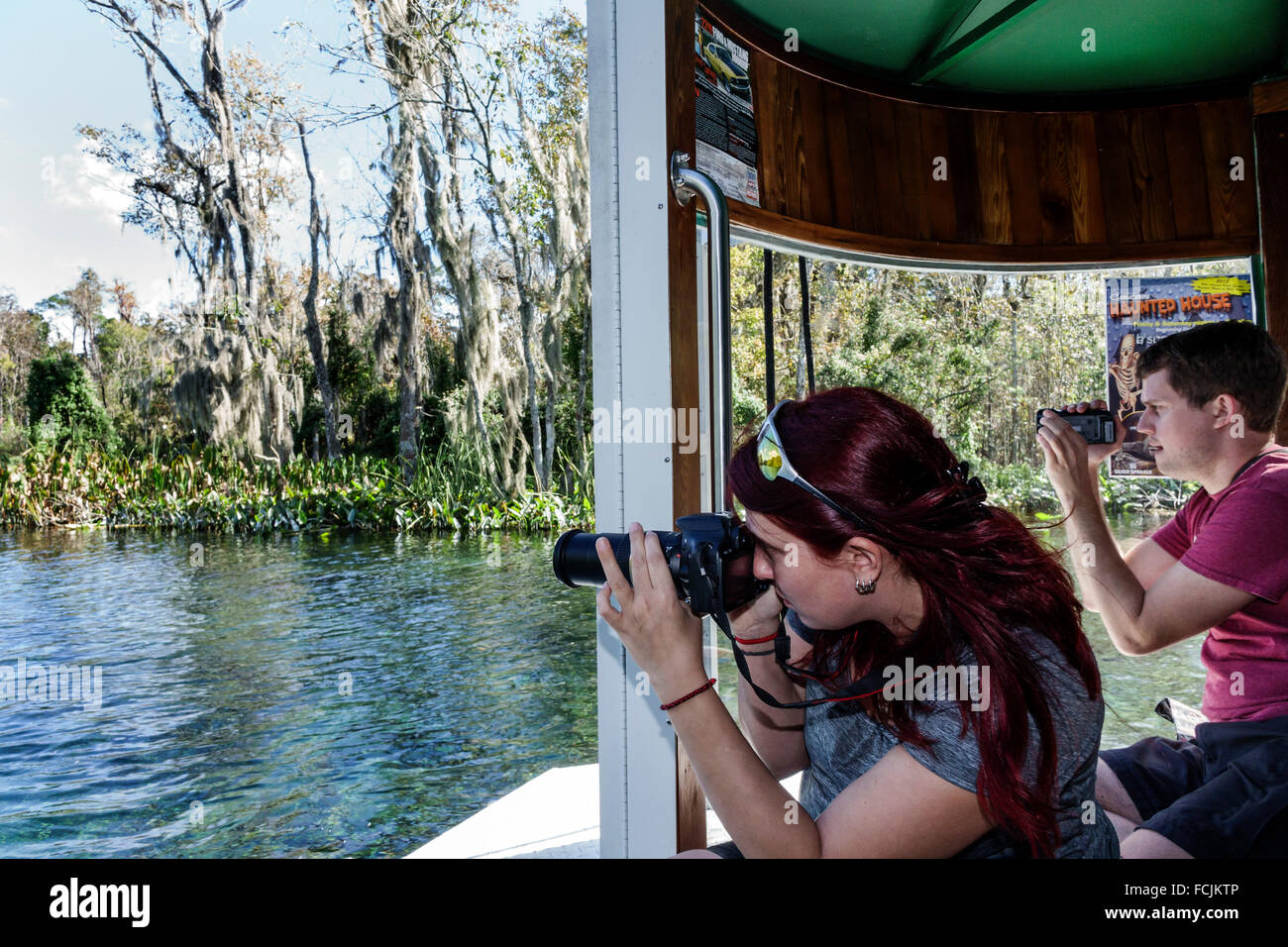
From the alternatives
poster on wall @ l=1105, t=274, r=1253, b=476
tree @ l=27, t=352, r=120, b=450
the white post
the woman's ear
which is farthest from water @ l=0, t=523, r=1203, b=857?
the woman's ear

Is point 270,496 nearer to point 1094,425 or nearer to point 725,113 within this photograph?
point 725,113

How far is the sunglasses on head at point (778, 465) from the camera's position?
77cm

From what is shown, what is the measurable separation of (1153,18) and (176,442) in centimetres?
357

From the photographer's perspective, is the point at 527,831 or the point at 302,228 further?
the point at 302,228

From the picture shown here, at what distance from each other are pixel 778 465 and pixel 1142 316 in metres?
2.03

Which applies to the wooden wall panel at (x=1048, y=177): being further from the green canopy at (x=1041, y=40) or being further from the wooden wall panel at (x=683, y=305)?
the wooden wall panel at (x=683, y=305)

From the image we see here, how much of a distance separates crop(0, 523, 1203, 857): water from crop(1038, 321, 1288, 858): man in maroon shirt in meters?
2.01

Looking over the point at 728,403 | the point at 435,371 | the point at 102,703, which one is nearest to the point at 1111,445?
the point at 728,403

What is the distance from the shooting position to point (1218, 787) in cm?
103

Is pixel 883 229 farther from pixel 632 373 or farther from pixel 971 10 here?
pixel 632 373

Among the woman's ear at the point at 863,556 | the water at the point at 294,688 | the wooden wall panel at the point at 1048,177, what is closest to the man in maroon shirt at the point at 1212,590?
the woman's ear at the point at 863,556

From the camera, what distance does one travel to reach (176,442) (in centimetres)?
335

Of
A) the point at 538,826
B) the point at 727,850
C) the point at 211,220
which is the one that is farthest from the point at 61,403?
the point at 727,850

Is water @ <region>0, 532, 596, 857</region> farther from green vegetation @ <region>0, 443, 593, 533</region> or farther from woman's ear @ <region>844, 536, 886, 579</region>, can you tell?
woman's ear @ <region>844, 536, 886, 579</region>
